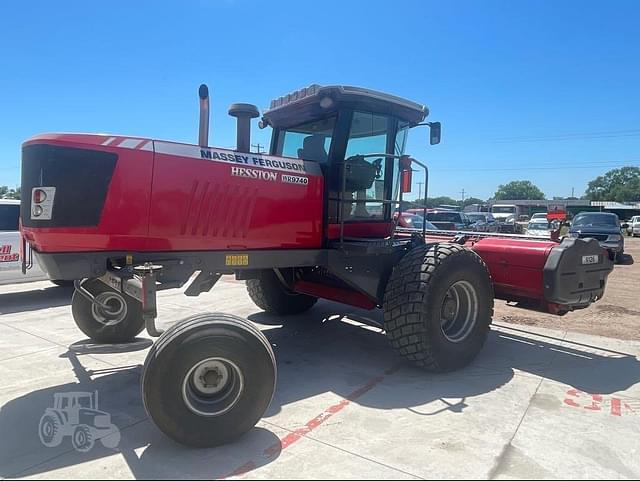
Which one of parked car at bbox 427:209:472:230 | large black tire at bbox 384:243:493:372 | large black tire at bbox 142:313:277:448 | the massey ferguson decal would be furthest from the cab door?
parked car at bbox 427:209:472:230

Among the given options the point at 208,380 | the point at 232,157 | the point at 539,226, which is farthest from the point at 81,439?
the point at 539,226

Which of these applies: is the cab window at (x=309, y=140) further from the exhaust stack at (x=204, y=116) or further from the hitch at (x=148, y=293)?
the hitch at (x=148, y=293)

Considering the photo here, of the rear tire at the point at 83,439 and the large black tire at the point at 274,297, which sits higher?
the large black tire at the point at 274,297

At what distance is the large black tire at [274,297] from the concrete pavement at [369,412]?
25.9 inches

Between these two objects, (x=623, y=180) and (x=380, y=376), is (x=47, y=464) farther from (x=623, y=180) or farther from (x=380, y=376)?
(x=623, y=180)

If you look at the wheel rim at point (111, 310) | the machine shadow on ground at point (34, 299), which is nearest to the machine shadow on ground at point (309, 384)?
the wheel rim at point (111, 310)

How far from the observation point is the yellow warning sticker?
408 cm

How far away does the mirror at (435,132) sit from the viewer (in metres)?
5.41

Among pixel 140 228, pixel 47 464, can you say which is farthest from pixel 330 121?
pixel 47 464

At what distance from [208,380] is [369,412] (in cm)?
134

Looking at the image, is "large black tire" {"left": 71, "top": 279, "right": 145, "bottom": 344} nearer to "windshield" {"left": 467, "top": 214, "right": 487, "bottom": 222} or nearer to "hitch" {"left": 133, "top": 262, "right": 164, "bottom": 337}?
"hitch" {"left": 133, "top": 262, "right": 164, "bottom": 337}

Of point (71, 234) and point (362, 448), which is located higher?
point (71, 234)

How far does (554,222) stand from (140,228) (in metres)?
5.78

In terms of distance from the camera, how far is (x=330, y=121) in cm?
495
